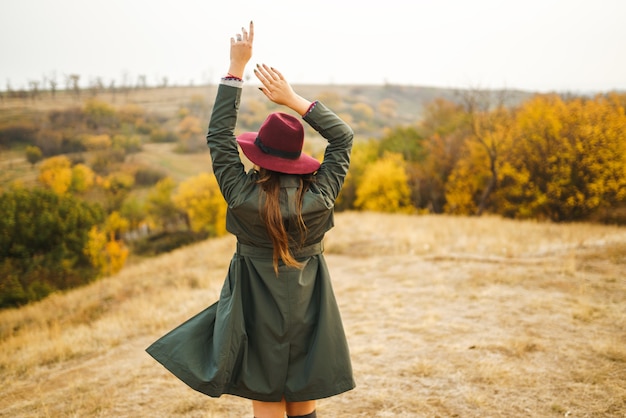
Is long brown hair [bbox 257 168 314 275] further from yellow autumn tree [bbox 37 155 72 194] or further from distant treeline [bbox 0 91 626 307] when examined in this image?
yellow autumn tree [bbox 37 155 72 194]

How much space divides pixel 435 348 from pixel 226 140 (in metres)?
4.61

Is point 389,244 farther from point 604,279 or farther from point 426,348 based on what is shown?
point 426,348

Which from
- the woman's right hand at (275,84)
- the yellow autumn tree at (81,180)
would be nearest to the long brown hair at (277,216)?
the woman's right hand at (275,84)

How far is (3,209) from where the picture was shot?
29.6 meters

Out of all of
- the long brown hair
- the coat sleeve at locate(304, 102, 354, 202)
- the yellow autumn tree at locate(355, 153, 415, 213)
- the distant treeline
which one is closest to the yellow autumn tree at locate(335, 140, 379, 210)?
the distant treeline

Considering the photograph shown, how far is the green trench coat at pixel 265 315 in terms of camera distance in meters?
2.24

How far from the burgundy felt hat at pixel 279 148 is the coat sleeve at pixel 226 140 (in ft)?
0.30

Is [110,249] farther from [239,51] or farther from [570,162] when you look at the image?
[239,51]

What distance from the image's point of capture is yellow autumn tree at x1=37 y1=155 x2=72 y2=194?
195 ft

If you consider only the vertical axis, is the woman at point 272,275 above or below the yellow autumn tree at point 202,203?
above

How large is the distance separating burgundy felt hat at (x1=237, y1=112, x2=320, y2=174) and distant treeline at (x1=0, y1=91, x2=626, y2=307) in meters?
27.6

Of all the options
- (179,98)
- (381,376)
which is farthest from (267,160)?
(179,98)

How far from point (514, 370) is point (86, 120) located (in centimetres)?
10802

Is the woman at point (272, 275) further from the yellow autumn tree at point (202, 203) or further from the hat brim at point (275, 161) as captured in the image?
the yellow autumn tree at point (202, 203)
